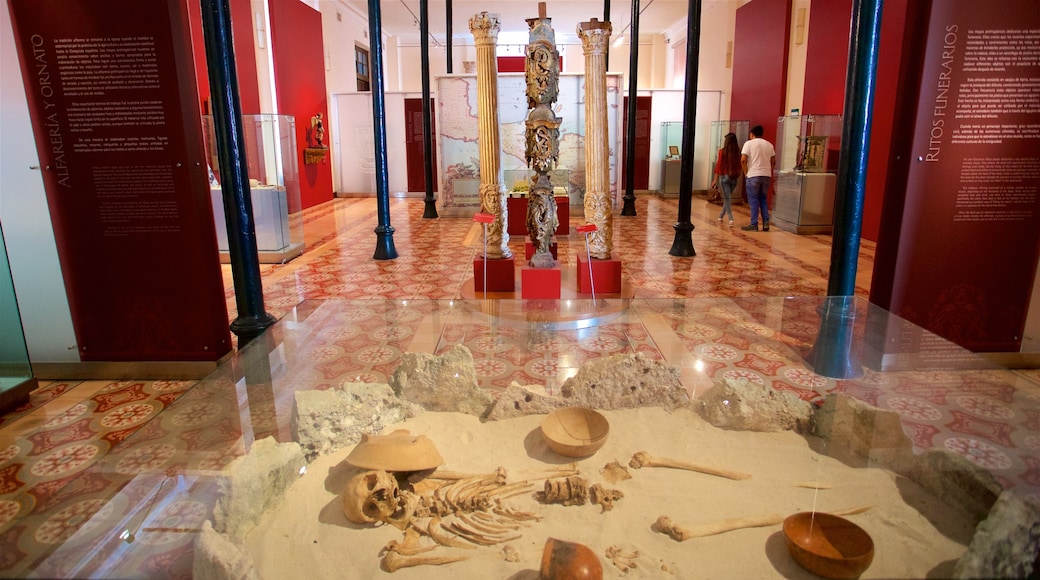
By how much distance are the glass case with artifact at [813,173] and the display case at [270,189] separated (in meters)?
7.88

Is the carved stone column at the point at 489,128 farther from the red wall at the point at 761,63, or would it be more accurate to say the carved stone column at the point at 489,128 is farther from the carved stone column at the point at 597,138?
the red wall at the point at 761,63

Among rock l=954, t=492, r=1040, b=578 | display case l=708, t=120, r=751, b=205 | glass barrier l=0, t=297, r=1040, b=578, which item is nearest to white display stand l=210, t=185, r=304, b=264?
glass barrier l=0, t=297, r=1040, b=578

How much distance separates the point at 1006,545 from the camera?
1.33m

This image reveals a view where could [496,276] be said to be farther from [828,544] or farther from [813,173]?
[813,173]

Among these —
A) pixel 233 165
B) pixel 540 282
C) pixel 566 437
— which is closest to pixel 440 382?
pixel 566 437

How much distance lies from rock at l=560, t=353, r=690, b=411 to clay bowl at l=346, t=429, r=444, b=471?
2.04ft

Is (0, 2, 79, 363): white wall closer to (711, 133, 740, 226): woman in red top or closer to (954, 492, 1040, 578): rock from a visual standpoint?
(954, 492, 1040, 578): rock

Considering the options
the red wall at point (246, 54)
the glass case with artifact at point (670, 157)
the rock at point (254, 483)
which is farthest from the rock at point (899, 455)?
the glass case with artifact at point (670, 157)

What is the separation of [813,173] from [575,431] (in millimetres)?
9098

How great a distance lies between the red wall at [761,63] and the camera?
11.5m

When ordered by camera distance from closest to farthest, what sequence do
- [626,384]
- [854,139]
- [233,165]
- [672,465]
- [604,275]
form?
[672,465]
[626,384]
[854,139]
[233,165]
[604,275]

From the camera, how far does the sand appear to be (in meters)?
1.68

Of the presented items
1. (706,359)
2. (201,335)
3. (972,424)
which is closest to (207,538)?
(706,359)

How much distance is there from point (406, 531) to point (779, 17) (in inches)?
496
